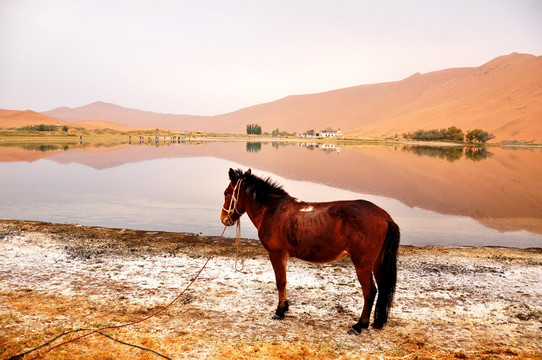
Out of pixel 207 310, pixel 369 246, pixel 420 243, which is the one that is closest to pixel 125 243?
pixel 207 310

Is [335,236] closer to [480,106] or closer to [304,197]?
[304,197]

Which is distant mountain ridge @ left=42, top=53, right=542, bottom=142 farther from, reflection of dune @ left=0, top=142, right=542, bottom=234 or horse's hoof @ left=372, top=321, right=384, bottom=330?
horse's hoof @ left=372, top=321, right=384, bottom=330

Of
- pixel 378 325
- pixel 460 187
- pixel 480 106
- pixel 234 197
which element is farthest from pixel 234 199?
pixel 480 106

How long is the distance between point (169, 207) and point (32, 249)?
765 centimetres

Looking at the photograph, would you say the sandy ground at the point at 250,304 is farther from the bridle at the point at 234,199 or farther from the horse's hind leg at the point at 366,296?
the bridle at the point at 234,199

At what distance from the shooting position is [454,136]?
9775 centimetres

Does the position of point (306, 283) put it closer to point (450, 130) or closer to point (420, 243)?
point (420, 243)

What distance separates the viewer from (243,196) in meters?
6.19

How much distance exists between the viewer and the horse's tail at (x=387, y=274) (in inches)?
205

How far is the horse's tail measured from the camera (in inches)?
205

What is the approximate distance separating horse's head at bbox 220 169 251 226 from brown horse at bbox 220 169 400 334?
227 mm

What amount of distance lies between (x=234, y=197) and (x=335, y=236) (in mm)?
1916

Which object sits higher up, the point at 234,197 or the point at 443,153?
the point at 443,153

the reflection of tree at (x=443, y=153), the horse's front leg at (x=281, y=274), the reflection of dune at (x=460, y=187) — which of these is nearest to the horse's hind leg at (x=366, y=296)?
the horse's front leg at (x=281, y=274)
